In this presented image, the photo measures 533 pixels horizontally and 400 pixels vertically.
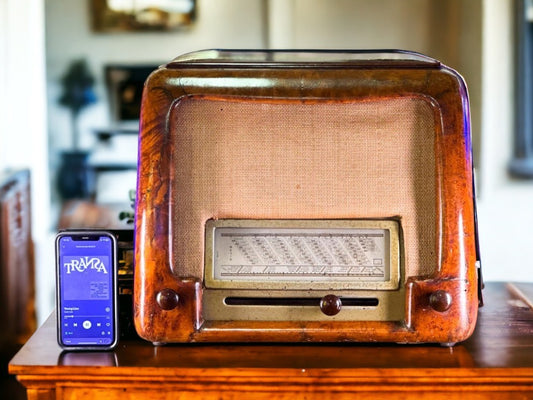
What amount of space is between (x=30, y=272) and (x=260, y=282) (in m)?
2.24

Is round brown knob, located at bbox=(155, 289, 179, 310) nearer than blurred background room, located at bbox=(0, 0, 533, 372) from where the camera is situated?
Yes

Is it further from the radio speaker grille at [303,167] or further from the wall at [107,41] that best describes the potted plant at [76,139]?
the radio speaker grille at [303,167]

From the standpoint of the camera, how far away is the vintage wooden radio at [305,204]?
97 centimetres

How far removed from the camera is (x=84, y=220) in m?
4.24

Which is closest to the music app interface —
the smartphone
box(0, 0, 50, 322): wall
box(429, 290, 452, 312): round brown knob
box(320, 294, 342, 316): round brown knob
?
the smartphone

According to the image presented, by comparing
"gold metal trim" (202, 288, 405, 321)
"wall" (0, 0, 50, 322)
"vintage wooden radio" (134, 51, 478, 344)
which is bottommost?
"gold metal trim" (202, 288, 405, 321)

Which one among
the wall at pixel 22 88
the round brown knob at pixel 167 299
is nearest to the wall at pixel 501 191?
the wall at pixel 22 88

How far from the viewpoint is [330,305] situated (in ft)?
3.21

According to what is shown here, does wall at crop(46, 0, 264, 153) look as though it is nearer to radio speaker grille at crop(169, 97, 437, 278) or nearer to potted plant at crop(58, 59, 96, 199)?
potted plant at crop(58, 59, 96, 199)

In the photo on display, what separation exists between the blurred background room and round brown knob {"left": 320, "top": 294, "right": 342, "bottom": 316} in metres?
1.78

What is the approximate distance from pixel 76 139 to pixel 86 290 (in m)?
4.10

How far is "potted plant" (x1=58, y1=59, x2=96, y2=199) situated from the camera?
4734mm

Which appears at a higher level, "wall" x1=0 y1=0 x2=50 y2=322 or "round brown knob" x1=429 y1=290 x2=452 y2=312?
"wall" x1=0 y1=0 x2=50 y2=322

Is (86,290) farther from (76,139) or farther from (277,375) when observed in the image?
(76,139)
